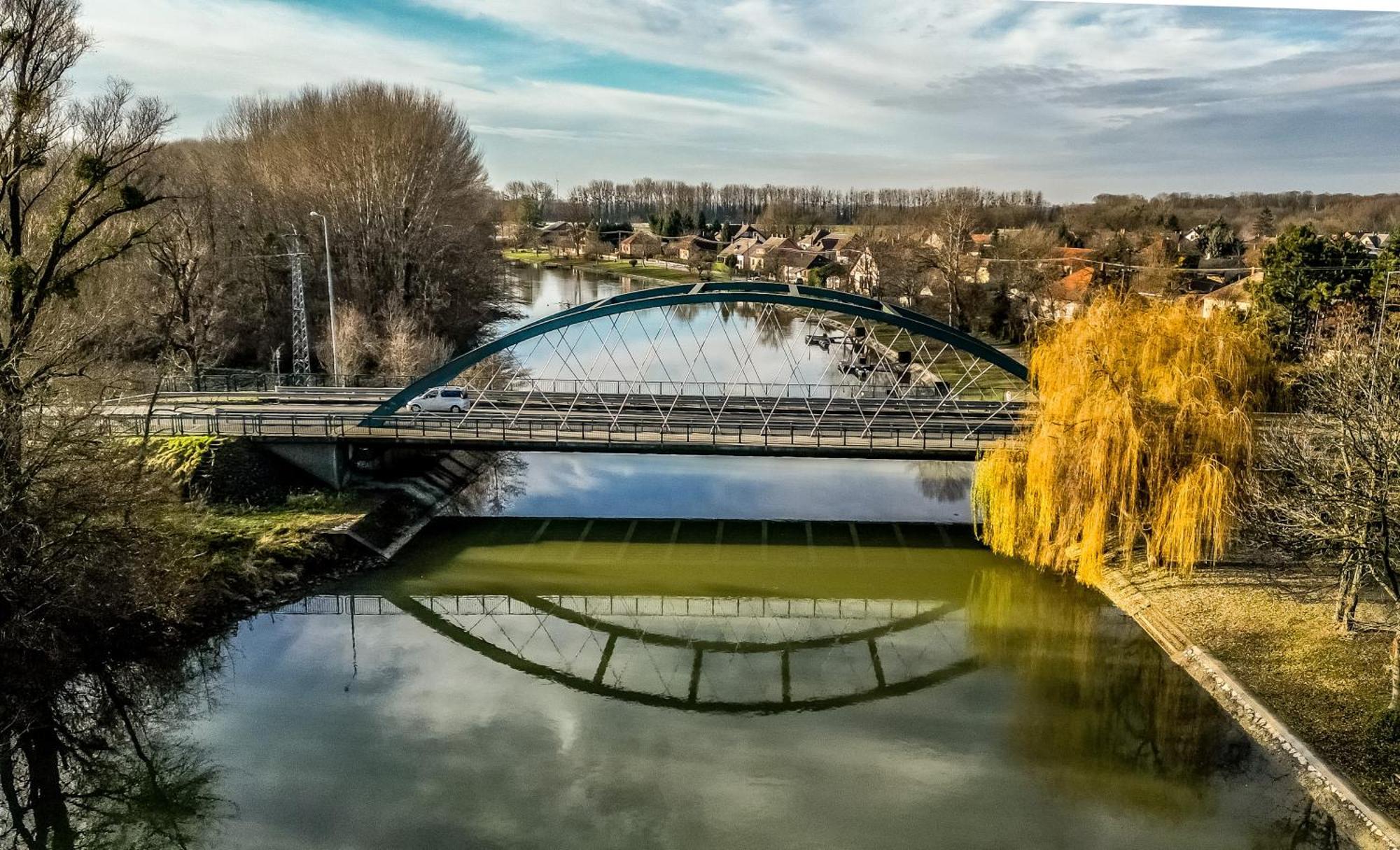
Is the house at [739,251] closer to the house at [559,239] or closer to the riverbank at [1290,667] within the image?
the house at [559,239]

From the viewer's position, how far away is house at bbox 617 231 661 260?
88562 millimetres

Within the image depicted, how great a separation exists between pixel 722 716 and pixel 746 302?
9073 millimetres

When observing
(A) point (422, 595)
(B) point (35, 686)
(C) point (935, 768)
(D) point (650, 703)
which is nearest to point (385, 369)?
(A) point (422, 595)

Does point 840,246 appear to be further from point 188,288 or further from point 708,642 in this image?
point 708,642

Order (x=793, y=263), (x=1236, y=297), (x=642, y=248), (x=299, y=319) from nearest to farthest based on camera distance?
(x=299, y=319), (x=1236, y=297), (x=793, y=263), (x=642, y=248)

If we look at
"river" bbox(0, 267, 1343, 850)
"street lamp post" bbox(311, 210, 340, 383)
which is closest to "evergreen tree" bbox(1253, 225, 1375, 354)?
"river" bbox(0, 267, 1343, 850)

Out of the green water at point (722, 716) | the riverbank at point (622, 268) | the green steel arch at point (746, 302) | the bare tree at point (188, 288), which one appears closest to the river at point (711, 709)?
the green water at point (722, 716)

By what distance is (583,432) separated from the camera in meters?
19.6

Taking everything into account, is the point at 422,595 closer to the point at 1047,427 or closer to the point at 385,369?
the point at 1047,427

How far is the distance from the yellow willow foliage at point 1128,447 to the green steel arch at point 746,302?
1.88 m

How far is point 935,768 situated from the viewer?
1072 centimetres

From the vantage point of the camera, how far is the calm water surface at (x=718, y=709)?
9.70 metres

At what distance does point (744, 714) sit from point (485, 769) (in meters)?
3.40

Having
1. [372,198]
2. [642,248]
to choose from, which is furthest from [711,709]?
[642,248]
